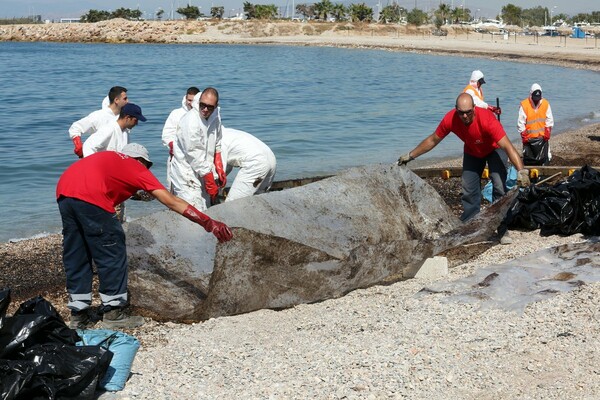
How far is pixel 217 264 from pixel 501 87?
30.6 meters

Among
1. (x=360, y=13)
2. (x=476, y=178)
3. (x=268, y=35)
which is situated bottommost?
(x=476, y=178)

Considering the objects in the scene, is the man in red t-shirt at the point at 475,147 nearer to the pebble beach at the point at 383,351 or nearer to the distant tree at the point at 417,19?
the pebble beach at the point at 383,351

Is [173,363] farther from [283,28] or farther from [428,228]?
[283,28]

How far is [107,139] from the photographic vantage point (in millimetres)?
8133

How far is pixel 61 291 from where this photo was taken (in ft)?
24.8

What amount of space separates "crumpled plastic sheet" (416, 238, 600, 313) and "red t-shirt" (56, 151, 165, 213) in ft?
7.93

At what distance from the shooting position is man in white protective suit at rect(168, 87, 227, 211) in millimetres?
7637

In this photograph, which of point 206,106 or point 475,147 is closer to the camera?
point 206,106

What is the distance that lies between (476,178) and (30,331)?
532 cm

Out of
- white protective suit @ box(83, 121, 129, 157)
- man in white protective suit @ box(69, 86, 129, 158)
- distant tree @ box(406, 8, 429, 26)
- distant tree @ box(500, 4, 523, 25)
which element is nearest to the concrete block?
white protective suit @ box(83, 121, 129, 157)

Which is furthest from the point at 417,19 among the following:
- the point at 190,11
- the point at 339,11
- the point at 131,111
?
the point at 131,111

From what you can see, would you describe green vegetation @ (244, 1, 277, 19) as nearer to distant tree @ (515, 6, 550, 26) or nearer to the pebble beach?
distant tree @ (515, 6, 550, 26)

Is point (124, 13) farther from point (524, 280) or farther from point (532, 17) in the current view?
point (524, 280)

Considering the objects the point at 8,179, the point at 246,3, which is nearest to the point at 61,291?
the point at 8,179
